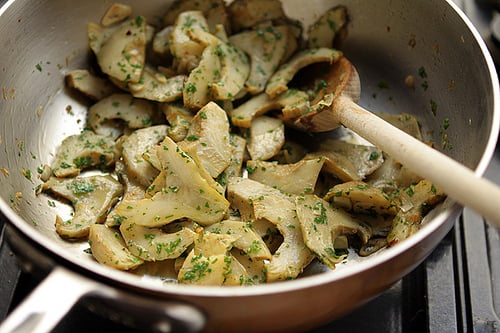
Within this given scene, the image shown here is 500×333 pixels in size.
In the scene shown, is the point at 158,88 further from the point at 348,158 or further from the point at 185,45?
→ the point at 348,158

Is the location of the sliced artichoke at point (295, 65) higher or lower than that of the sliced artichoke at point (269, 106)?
higher

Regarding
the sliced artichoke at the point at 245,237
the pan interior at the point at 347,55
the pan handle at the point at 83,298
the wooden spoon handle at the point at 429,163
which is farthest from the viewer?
the pan interior at the point at 347,55

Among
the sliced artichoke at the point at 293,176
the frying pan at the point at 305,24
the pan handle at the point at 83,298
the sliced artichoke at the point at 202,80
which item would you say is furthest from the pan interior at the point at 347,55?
the pan handle at the point at 83,298

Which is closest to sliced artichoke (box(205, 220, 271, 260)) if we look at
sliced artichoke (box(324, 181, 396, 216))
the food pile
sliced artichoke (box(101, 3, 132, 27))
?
the food pile

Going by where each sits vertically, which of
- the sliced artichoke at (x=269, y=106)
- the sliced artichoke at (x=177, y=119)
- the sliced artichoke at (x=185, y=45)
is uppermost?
the sliced artichoke at (x=185, y=45)

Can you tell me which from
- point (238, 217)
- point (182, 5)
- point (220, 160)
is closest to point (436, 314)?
point (238, 217)

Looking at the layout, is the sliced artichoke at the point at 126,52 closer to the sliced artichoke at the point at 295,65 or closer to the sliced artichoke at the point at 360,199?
the sliced artichoke at the point at 295,65

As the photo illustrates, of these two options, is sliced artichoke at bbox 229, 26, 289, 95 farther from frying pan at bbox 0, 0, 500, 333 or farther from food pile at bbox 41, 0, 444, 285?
frying pan at bbox 0, 0, 500, 333

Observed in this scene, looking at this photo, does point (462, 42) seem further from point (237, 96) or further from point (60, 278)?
point (60, 278)
